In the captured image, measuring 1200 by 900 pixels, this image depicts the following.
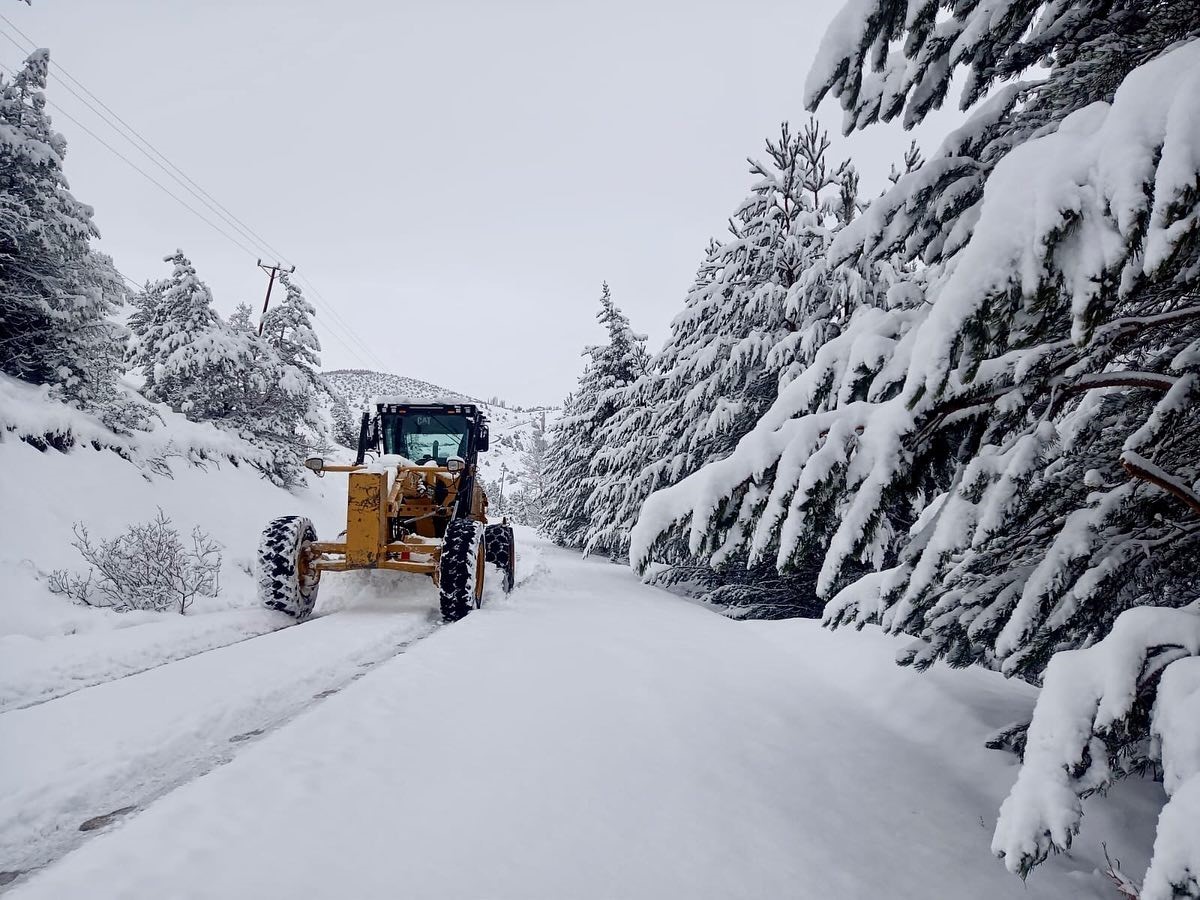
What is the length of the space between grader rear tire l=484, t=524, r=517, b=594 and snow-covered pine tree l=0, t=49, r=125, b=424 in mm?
8040

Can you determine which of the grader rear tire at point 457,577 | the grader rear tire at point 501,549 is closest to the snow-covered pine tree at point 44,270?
the grader rear tire at point 501,549

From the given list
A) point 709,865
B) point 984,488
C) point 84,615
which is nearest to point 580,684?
point 709,865

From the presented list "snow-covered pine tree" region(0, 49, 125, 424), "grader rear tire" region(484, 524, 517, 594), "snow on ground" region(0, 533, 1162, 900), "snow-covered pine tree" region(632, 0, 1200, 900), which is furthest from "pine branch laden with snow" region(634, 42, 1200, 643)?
"snow-covered pine tree" region(0, 49, 125, 424)

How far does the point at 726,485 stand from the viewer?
2389 millimetres

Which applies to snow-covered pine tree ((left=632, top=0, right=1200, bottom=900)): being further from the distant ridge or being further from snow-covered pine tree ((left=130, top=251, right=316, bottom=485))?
the distant ridge

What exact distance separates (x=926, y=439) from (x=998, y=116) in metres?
1.68

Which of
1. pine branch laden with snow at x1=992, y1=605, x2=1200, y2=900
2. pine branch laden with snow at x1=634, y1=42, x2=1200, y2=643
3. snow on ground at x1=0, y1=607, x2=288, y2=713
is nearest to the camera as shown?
pine branch laden with snow at x1=992, y1=605, x2=1200, y2=900

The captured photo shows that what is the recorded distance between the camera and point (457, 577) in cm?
680

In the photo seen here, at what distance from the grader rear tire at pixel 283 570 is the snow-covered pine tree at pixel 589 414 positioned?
12.0 m

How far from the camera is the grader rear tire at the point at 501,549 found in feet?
30.0

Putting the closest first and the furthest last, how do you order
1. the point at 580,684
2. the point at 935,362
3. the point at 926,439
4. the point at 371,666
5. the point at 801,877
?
the point at 935,362 < the point at 801,877 < the point at 926,439 < the point at 580,684 < the point at 371,666

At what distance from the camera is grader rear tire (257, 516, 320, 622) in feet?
21.4

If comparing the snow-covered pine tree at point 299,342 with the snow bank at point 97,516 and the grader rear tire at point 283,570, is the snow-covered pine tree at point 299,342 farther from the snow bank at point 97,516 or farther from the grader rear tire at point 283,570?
the grader rear tire at point 283,570

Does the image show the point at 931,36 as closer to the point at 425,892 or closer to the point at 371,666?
the point at 425,892
